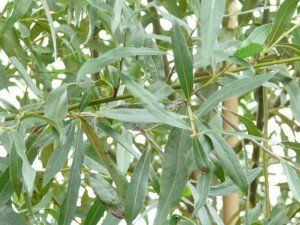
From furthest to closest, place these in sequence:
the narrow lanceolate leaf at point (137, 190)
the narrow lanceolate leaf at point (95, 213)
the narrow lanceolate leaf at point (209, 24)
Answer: the narrow lanceolate leaf at point (95, 213), the narrow lanceolate leaf at point (137, 190), the narrow lanceolate leaf at point (209, 24)

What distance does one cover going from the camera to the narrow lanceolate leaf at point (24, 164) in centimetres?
58

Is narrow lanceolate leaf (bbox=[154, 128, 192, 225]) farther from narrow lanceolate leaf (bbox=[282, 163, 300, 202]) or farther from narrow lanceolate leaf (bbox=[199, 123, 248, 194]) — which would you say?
narrow lanceolate leaf (bbox=[282, 163, 300, 202])

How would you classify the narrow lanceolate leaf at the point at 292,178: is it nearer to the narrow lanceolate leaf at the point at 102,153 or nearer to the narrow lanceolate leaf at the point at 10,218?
the narrow lanceolate leaf at the point at 102,153

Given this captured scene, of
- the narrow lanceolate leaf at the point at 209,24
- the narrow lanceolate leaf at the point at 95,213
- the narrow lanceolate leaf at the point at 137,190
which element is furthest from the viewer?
the narrow lanceolate leaf at the point at 95,213

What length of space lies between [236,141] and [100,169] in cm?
56

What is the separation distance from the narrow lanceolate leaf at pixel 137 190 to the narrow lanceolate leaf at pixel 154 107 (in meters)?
0.09

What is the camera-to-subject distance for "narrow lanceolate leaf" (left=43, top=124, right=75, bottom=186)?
69cm

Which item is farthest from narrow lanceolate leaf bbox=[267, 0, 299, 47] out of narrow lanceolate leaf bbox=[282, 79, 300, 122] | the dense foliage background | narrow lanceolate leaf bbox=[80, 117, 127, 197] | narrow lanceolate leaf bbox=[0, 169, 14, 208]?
narrow lanceolate leaf bbox=[0, 169, 14, 208]

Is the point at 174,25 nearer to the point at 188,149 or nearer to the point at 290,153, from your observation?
the point at 188,149

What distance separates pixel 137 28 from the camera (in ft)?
2.26

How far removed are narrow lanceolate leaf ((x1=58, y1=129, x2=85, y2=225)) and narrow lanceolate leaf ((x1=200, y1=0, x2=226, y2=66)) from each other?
20 cm

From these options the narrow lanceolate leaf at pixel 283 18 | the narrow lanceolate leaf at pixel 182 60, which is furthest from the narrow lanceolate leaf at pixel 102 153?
the narrow lanceolate leaf at pixel 283 18

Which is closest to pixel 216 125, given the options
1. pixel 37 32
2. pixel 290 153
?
pixel 37 32

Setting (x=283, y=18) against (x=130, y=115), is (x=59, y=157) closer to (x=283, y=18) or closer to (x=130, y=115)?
(x=130, y=115)
